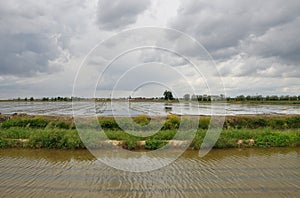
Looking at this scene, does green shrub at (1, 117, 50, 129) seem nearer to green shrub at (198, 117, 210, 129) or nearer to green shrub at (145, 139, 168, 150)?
green shrub at (145, 139, 168, 150)

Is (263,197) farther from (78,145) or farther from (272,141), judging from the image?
(78,145)

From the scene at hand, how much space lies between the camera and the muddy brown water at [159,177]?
5125 mm

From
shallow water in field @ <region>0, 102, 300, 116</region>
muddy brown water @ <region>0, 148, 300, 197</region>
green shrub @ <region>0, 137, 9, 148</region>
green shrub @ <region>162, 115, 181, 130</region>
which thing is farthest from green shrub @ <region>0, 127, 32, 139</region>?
shallow water in field @ <region>0, 102, 300, 116</region>

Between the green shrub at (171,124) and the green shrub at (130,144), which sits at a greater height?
the green shrub at (171,124)

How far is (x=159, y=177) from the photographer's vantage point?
6023mm

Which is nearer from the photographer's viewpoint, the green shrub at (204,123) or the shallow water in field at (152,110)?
the green shrub at (204,123)

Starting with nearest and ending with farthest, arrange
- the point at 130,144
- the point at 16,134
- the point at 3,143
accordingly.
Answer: the point at 130,144
the point at 3,143
the point at 16,134

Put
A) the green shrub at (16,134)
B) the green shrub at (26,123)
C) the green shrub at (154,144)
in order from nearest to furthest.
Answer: the green shrub at (154,144)
the green shrub at (16,134)
the green shrub at (26,123)

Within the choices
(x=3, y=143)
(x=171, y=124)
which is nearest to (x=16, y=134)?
(x=3, y=143)

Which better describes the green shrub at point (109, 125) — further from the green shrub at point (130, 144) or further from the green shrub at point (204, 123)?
the green shrub at point (204, 123)

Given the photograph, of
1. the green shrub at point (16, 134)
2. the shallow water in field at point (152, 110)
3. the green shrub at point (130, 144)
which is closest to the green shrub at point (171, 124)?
the green shrub at point (130, 144)

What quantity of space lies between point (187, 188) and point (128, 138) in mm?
4380

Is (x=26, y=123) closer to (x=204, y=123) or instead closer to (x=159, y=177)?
(x=204, y=123)

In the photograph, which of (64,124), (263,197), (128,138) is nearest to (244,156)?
(263,197)
